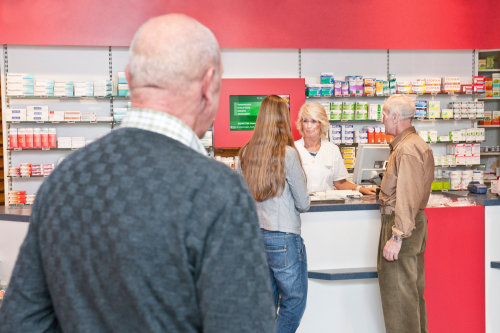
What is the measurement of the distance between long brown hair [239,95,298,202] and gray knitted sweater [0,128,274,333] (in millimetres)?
1914

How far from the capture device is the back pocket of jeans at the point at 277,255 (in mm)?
2959

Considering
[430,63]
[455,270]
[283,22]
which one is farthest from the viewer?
[430,63]

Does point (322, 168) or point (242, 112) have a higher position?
point (242, 112)

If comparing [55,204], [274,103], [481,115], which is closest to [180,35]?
[55,204]

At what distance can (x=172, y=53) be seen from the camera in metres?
0.98

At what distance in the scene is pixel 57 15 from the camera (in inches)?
238

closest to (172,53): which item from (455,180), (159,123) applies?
(159,123)

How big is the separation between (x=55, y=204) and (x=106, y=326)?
252 mm

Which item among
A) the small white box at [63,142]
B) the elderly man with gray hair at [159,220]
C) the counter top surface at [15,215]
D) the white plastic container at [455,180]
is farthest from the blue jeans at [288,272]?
the white plastic container at [455,180]

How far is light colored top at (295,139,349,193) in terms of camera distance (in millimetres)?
4891

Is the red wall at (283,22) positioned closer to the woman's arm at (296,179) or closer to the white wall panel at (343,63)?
the white wall panel at (343,63)

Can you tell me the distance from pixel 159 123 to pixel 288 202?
2029 millimetres

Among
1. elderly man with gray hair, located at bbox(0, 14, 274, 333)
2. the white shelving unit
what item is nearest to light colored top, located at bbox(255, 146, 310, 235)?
elderly man with gray hair, located at bbox(0, 14, 274, 333)

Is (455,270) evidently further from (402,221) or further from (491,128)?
(491,128)
